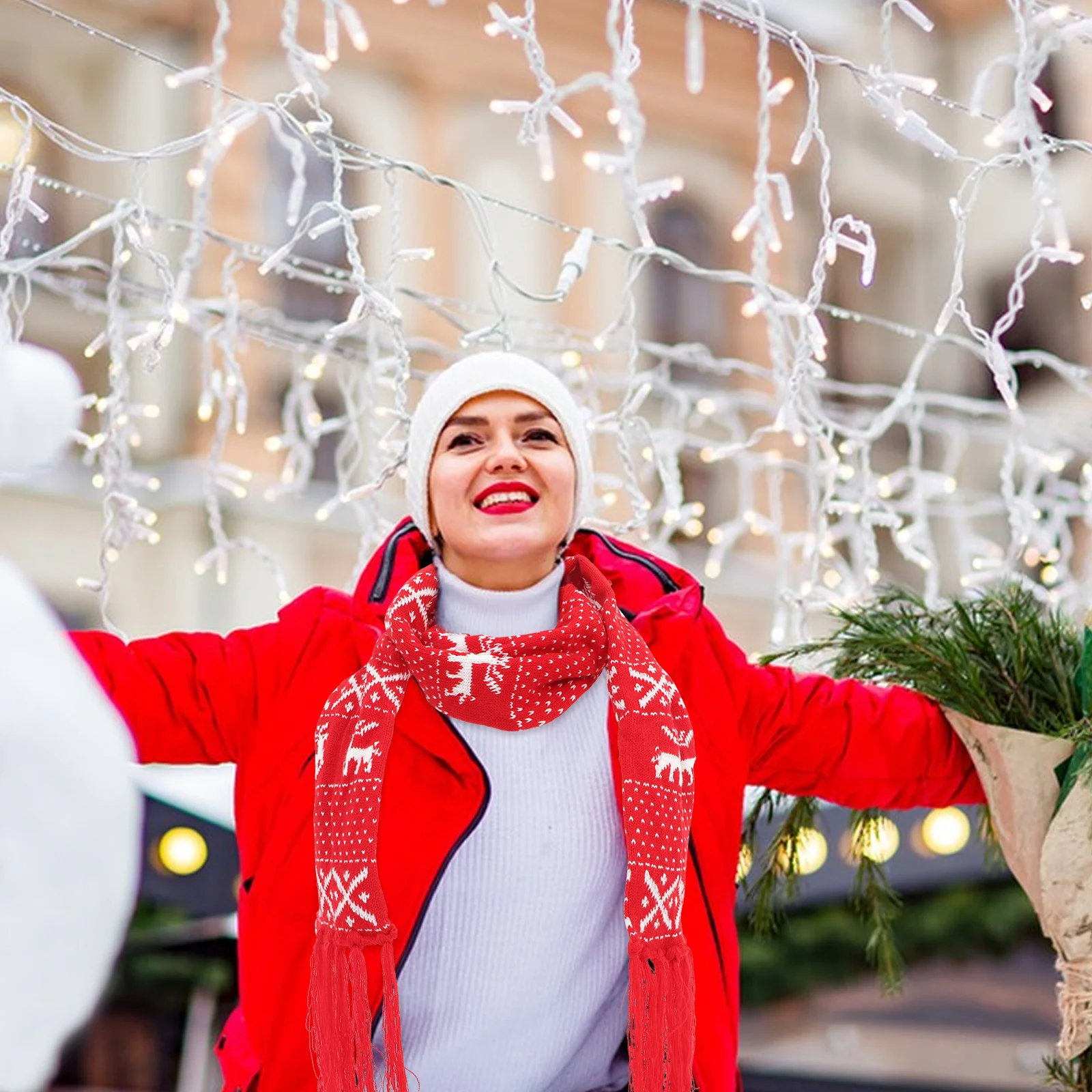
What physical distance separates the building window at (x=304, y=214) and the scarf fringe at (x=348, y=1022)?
611 cm

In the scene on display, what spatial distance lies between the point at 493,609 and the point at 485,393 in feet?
0.77

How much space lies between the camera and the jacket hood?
1788 mm

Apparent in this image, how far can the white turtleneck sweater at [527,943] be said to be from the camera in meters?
1.60

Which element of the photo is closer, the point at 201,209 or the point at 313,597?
the point at 313,597

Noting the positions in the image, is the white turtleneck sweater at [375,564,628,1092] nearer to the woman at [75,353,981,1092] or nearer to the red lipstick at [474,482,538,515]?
the woman at [75,353,981,1092]

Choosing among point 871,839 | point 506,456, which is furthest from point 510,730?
point 871,839

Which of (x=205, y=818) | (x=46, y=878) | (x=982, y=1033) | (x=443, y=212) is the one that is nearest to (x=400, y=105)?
(x=443, y=212)

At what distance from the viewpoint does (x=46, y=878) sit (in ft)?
2.78

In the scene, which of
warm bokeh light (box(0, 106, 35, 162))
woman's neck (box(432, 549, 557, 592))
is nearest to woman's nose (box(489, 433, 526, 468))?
woman's neck (box(432, 549, 557, 592))

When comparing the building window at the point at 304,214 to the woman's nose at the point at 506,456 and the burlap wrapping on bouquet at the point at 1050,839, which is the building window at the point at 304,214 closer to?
the woman's nose at the point at 506,456

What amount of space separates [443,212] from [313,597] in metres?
6.57

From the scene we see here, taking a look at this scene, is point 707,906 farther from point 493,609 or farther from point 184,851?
point 184,851

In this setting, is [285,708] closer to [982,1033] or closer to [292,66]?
[292,66]

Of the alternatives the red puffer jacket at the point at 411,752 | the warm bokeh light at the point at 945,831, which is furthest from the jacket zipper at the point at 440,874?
the warm bokeh light at the point at 945,831
